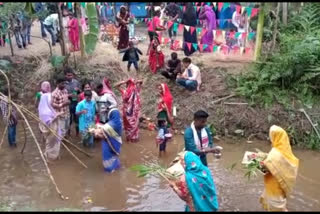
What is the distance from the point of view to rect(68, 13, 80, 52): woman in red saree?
13.8 metres

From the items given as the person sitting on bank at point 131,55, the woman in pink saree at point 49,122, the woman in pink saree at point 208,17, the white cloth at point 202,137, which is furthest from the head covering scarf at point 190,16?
the white cloth at point 202,137

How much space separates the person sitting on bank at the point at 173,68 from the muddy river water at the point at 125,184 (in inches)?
99.3

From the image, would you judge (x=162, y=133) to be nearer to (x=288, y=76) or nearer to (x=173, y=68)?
(x=173, y=68)

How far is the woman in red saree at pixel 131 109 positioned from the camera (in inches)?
398

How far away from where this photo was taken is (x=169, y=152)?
386 inches

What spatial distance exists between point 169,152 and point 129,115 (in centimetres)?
125

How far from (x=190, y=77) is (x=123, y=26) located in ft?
10.4

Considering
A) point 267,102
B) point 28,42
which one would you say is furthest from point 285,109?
point 28,42

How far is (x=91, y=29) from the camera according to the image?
12938mm

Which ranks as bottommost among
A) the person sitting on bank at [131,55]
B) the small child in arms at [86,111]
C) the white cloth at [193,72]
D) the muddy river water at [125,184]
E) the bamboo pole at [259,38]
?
the muddy river water at [125,184]

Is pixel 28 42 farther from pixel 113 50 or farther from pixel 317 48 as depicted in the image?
pixel 317 48

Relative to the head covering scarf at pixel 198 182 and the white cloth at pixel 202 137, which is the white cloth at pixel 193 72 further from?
the head covering scarf at pixel 198 182

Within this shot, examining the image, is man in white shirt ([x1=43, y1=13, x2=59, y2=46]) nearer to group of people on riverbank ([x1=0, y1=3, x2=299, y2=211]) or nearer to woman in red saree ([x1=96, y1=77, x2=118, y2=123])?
group of people on riverbank ([x1=0, y1=3, x2=299, y2=211])

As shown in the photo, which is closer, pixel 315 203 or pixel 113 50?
pixel 315 203
